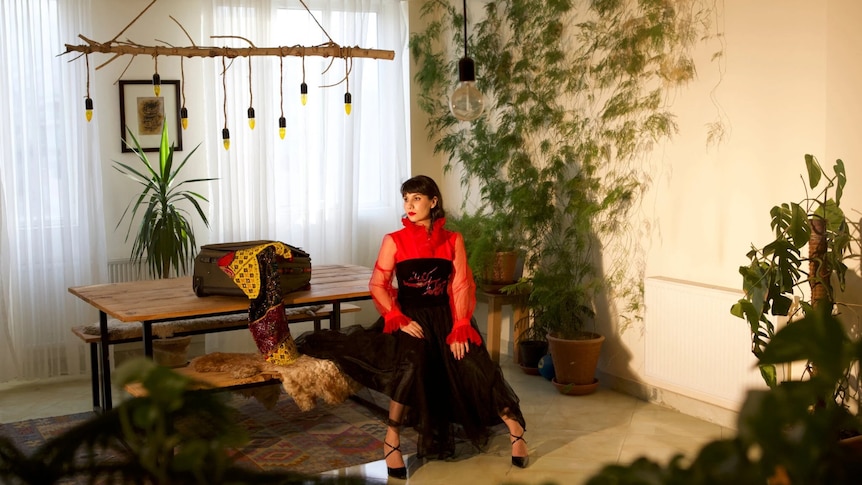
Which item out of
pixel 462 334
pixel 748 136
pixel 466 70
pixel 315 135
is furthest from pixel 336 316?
pixel 748 136

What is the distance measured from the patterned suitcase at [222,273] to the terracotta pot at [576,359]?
5.47 feet

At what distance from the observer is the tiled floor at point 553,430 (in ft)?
14.0

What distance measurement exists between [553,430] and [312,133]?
3.06 meters

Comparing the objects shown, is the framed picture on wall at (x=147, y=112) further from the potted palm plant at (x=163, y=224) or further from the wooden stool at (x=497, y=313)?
the wooden stool at (x=497, y=313)

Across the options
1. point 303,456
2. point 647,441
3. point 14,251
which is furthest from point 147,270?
point 647,441

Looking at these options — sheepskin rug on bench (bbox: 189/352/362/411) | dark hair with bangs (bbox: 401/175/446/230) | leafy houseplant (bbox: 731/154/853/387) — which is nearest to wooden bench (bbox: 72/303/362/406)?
sheepskin rug on bench (bbox: 189/352/362/411)

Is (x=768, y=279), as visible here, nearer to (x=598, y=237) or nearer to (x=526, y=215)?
(x=598, y=237)

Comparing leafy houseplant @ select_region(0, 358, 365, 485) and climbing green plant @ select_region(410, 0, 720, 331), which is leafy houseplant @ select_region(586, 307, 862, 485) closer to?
leafy houseplant @ select_region(0, 358, 365, 485)

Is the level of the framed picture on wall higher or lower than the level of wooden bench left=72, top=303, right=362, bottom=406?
higher

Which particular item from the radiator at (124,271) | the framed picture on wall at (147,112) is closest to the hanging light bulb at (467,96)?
the framed picture on wall at (147,112)

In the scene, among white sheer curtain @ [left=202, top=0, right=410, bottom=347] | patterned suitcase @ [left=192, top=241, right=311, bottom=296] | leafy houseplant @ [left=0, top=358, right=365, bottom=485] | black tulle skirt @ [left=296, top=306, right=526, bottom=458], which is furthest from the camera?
white sheer curtain @ [left=202, top=0, right=410, bottom=347]

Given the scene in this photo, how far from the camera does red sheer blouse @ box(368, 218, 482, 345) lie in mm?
4559

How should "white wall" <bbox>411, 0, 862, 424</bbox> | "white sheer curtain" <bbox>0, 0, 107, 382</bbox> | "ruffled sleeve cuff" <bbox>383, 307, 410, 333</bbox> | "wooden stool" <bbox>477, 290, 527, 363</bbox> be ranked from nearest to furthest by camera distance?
"white wall" <bbox>411, 0, 862, 424</bbox> < "ruffled sleeve cuff" <bbox>383, 307, 410, 333</bbox> < "white sheer curtain" <bbox>0, 0, 107, 382</bbox> < "wooden stool" <bbox>477, 290, 527, 363</bbox>

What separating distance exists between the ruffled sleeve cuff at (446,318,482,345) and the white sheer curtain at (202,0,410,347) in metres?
2.57
